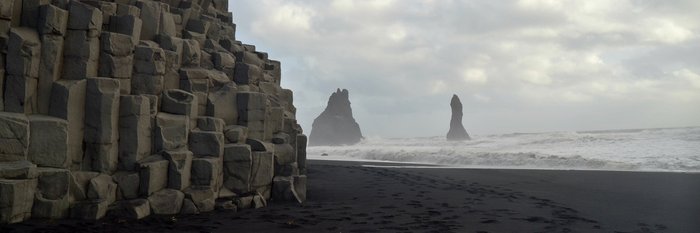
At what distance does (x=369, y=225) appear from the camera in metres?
9.00

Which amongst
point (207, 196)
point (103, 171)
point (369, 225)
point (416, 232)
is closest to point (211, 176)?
point (207, 196)

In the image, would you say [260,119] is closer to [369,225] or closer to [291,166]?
[291,166]

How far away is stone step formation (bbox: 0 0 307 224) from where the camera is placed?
869 centimetres

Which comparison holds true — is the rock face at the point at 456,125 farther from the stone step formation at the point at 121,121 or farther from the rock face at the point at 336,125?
the stone step formation at the point at 121,121

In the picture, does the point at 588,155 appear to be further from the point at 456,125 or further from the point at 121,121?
the point at 456,125

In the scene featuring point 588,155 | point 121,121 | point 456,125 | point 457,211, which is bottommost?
point 457,211

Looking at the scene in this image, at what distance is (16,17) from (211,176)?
471 cm

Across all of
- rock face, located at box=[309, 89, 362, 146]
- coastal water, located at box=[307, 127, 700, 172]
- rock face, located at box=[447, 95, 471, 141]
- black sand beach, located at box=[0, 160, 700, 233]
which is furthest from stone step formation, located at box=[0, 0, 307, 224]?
rock face, located at box=[309, 89, 362, 146]

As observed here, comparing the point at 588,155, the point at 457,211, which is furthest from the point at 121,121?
the point at 588,155

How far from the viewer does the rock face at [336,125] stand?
87000mm

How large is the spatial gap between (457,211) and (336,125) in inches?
3036

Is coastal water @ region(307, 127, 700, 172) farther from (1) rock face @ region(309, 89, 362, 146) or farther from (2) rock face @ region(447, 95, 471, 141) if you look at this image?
(1) rock face @ region(309, 89, 362, 146)

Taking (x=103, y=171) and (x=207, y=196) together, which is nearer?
(x=103, y=171)

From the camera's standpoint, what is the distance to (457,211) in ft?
35.6
